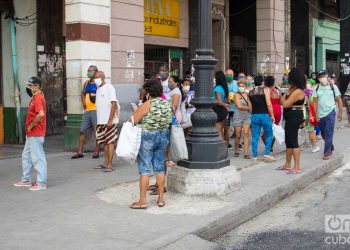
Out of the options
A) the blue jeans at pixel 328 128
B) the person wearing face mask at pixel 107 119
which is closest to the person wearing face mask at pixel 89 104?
the person wearing face mask at pixel 107 119

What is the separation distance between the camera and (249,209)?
710cm

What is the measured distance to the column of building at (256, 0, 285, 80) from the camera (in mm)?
18828

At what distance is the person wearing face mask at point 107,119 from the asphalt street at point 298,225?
3.48 metres

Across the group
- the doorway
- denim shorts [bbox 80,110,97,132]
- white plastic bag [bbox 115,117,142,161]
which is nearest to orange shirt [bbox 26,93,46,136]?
white plastic bag [bbox 115,117,142,161]

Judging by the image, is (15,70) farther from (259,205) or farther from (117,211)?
(259,205)

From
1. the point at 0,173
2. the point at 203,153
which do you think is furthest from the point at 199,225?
the point at 0,173

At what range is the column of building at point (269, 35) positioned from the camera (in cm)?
1883

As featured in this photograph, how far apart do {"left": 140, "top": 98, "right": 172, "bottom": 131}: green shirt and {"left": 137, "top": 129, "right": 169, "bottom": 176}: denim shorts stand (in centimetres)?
7

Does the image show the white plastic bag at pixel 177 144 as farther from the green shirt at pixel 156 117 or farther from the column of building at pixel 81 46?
the column of building at pixel 81 46

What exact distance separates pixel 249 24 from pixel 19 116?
12.5 metres

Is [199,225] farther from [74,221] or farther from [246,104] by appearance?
[246,104]

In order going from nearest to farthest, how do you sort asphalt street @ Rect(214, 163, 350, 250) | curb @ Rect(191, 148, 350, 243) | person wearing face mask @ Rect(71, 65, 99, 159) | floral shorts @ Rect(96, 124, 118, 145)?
1. asphalt street @ Rect(214, 163, 350, 250)
2. curb @ Rect(191, 148, 350, 243)
3. floral shorts @ Rect(96, 124, 118, 145)
4. person wearing face mask @ Rect(71, 65, 99, 159)

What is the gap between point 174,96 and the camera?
9805mm

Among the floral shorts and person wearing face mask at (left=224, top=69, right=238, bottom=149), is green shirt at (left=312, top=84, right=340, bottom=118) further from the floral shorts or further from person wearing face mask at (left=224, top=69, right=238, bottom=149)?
the floral shorts
